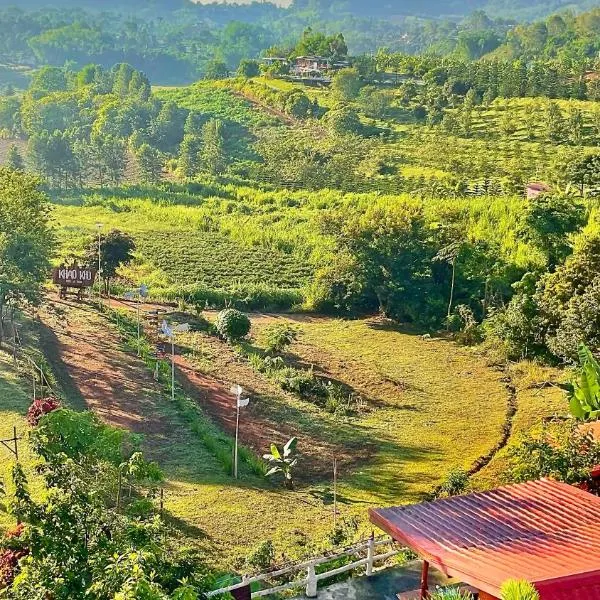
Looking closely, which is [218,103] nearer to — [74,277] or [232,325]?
[74,277]

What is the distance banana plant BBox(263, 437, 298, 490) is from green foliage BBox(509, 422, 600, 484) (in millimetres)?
3327

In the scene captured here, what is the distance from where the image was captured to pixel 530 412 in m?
17.6

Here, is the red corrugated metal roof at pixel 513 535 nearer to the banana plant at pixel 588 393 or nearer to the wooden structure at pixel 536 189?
the banana plant at pixel 588 393

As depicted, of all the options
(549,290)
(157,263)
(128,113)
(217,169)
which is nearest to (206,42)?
(128,113)

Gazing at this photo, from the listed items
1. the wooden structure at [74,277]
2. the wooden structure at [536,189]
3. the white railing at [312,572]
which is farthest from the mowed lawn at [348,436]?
the wooden structure at [536,189]

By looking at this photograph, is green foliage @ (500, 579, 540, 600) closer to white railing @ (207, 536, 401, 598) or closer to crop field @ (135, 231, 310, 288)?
white railing @ (207, 536, 401, 598)

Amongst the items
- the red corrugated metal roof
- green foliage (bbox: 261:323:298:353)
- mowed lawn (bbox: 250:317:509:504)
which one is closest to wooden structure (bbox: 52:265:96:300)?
mowed lawn (bbox: 250:317:509:504)

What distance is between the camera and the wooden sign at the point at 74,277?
22.8m

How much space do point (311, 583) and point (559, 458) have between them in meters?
3.71

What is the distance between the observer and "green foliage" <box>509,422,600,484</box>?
35.2 ft

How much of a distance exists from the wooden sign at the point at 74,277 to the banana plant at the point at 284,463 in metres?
10.0

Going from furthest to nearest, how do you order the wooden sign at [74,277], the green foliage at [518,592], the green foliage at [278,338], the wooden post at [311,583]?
the wooden sign at [74,277] < the green foliage at [278,338] < the wooden post at [311,583] < the green foliage at [518,592]

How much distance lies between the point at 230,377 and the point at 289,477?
537 centimetres

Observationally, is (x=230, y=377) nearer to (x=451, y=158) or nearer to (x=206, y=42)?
(x=451, y=158)
